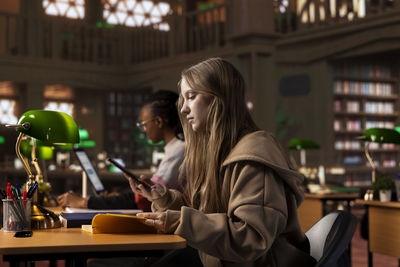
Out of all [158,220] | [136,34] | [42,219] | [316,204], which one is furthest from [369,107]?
[158,220]

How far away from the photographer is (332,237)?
191 cm

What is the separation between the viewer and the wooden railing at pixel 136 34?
32.2 ft

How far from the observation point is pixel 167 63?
11.6m

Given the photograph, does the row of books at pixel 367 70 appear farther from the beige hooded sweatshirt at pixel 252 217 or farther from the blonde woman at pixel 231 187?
the beige hooded sweatshirt at pixel 252 217

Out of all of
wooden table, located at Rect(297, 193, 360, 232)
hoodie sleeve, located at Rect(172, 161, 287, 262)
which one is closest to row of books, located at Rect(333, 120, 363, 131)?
wooden table, located at Rect(297, 193, 360, 232)

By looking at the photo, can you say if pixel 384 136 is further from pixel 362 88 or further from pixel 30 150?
pixel 362 88

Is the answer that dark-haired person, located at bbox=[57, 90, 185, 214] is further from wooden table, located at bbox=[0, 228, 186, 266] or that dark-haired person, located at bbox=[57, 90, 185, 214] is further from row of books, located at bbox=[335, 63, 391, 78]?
row of books, located at bbox=[335, 63, 391, 78]

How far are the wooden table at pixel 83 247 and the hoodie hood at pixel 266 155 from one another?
315 mm

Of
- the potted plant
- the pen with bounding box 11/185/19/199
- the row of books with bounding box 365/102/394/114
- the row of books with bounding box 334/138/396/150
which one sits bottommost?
the potted plant

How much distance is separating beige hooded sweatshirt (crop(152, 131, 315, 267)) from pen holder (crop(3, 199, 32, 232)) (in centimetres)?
58

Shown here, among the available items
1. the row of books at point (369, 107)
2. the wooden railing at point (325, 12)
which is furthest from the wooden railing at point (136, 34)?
the row of books at point (369, 107)

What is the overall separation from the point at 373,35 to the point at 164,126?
616 centimetres

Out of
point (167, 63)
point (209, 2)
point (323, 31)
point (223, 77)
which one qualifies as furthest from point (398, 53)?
point (223, 77)

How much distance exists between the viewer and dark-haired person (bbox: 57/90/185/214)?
10.3 ft
